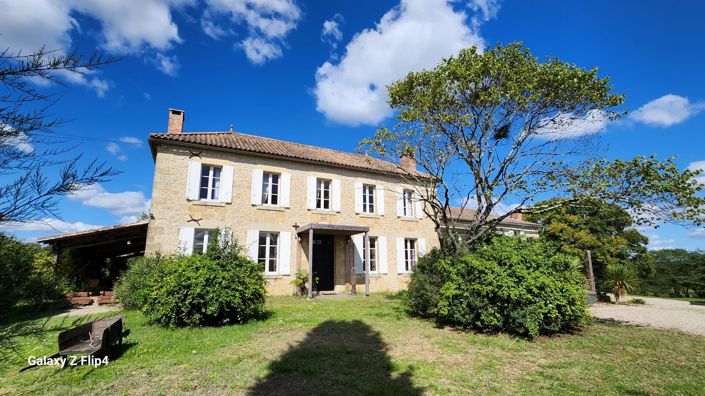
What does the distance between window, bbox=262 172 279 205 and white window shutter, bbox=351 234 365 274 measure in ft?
13.3

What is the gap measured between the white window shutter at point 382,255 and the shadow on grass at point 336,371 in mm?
9047

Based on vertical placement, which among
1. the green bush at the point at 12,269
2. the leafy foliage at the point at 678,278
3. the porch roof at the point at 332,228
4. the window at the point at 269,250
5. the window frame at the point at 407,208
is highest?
the window frame at the point at 407,208

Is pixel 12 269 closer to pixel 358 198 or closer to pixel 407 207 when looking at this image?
pixel 358 198

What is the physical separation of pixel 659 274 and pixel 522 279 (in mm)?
34916

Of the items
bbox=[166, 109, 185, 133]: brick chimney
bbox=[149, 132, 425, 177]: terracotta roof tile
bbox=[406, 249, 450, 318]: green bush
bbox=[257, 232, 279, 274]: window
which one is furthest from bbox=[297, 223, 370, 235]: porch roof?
bbox=[166, 109, 185, 133]: brick chimney

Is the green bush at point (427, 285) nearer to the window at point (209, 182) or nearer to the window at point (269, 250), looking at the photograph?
the window at point (269, 250)

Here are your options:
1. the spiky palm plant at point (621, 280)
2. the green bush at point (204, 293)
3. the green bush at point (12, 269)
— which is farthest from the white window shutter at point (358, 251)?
the green bush at point (12, 269)

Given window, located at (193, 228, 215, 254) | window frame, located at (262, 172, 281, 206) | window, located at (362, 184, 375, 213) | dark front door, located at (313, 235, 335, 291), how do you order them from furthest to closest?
window, located at (362, 184, 375, 213) → dark front door, located at (313, 235, 335, 291) → window frame, located at (262, 172, 281, 206) → window, located at (193, 228, 215, 254)

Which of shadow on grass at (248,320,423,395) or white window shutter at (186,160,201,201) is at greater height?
white window shutter at (186,160,201,201)

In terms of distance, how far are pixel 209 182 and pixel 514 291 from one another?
37.3 ft

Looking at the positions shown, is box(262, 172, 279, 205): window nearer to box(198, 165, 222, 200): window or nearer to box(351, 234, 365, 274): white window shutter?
box(198, 165, 222, 200): window

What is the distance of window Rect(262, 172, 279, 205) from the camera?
13.9m

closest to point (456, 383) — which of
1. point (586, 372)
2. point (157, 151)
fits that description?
point (586, 372)

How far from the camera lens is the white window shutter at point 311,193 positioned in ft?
48.0
